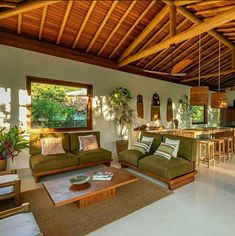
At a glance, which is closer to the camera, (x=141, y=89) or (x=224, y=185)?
(x=224, y=185)

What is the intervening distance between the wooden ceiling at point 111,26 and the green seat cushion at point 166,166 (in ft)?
9.38

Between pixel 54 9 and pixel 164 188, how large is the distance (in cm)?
446

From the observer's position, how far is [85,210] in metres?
2.66

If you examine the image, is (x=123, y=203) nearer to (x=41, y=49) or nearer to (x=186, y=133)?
(x=186, y=133)

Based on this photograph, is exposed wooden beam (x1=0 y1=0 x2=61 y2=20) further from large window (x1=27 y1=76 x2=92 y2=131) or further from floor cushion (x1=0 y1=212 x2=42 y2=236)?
floor cushion (x1=0 y1=212 x2=42 y2=236)

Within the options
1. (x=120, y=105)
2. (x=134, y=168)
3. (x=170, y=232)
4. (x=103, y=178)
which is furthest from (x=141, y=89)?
(x=170, y=232)

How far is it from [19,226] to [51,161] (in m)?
2.25

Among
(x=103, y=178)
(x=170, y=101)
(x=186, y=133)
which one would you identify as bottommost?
(x=103, y=178)

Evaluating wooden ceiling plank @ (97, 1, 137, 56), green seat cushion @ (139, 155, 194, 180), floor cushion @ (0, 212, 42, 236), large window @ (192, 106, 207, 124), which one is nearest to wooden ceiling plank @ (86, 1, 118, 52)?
wooden ceiling plank @ (97, 1, 137, 56)

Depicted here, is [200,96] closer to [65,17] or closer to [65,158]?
[65,158]

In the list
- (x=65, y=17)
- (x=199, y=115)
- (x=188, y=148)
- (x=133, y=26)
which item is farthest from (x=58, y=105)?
(x=199, y=115)

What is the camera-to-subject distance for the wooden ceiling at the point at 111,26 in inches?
147

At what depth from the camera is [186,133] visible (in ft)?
19.4

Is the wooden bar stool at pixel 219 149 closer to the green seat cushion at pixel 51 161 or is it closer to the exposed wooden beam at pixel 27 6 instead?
the green seat cushion at pixel 51 161
